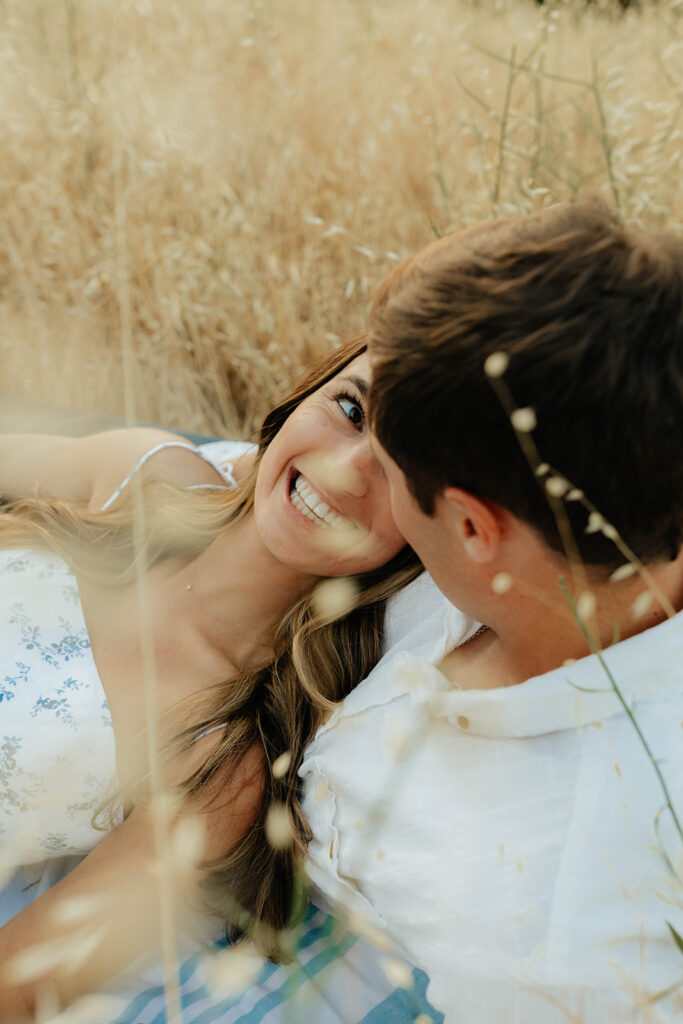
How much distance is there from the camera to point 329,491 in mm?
1644

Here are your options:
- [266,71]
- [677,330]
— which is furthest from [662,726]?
[266,71]

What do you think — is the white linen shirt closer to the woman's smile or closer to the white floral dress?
the woman's smile

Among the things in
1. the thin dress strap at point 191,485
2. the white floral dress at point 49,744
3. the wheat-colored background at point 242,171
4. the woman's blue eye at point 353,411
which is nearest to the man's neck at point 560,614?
the woman's blue eye at point 353,411

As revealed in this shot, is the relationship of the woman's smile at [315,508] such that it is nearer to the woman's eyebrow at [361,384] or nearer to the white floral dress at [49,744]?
the woman's eyebrow at [361,384]

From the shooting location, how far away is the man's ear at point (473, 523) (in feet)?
3.53

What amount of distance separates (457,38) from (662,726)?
360 centimetres

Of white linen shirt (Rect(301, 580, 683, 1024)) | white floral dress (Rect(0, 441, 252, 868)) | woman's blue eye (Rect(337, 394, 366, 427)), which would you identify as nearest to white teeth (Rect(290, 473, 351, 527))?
woman's blue eye (Rect(337, 394, 366, 427))

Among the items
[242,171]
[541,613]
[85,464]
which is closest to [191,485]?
[85,464]

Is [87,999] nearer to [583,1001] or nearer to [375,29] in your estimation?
[583,1001]

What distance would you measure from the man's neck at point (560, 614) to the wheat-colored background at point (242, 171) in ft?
5.64

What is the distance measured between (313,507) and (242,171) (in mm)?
2293

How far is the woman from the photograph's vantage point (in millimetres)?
1592

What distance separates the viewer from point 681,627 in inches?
45.7

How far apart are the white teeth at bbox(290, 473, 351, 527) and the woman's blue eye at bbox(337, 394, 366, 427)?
151 mm
